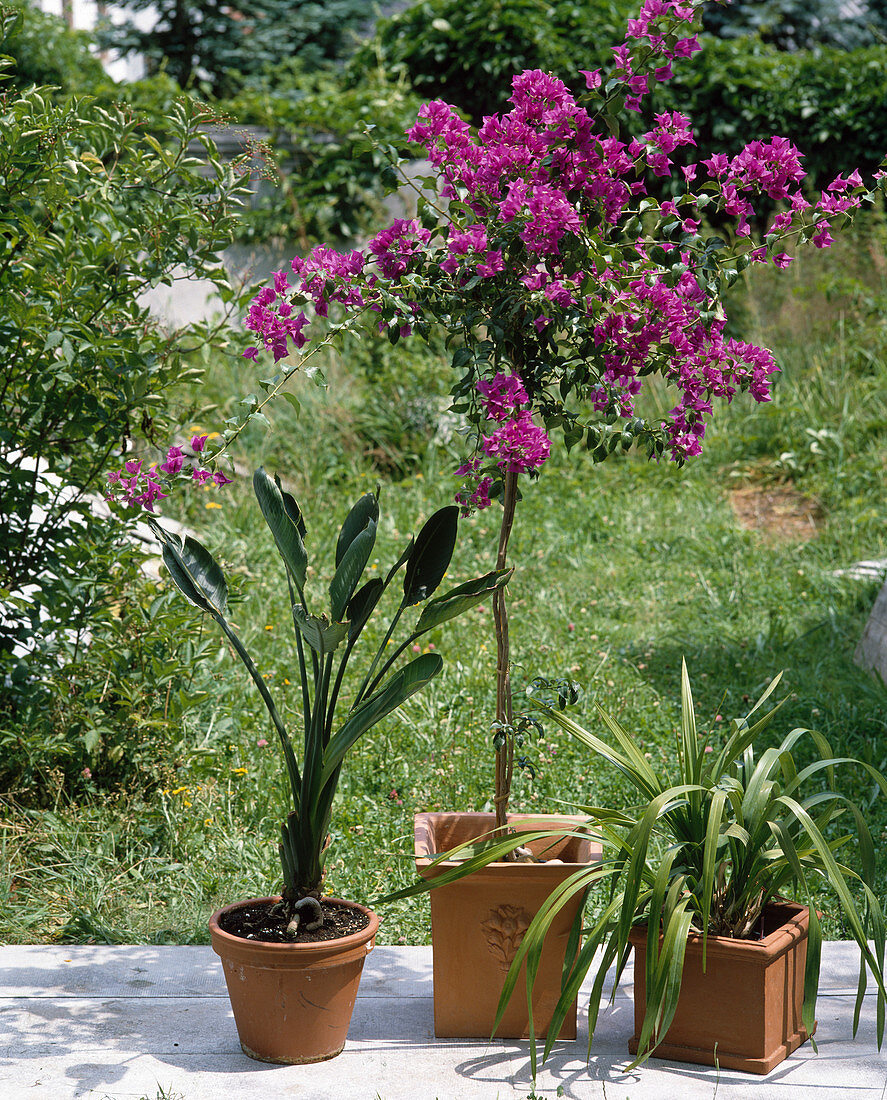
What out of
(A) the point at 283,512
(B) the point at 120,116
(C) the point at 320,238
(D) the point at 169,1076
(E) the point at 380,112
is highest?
(E) the point at 380,112

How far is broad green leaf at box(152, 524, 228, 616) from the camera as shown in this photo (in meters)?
2.43

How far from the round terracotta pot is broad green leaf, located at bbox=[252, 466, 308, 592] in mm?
763

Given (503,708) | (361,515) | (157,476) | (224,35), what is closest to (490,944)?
(503,708)

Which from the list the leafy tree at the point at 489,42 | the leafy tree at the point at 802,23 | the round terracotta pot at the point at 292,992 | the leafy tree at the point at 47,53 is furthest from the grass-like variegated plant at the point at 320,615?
the leafy tree at the point at 802,23

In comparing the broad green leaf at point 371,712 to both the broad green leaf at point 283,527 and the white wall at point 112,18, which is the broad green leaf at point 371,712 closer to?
the broad green leaf at point 283,527

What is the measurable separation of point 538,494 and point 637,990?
407cm

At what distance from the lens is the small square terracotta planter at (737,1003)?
7.36 ft

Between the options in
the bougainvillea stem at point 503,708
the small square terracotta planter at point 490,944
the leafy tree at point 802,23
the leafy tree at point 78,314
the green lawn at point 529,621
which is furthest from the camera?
the leafy tree at point 802,23

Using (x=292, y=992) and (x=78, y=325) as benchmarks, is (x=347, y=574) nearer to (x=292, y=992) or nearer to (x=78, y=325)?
(x=292, y=992)

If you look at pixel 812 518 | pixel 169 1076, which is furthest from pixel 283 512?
pixel 812 518

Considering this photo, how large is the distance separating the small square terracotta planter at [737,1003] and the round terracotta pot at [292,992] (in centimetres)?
64

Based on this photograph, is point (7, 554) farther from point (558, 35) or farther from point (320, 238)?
point (558, 35)

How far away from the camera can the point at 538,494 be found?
625 cm

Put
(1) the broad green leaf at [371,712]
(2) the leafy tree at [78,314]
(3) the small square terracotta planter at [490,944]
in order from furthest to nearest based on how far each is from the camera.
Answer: (2) the leafy tree at [78,314] < (3) the small square terracotta planter at [490,944] < (1) the broad green leaf at [371,712]
